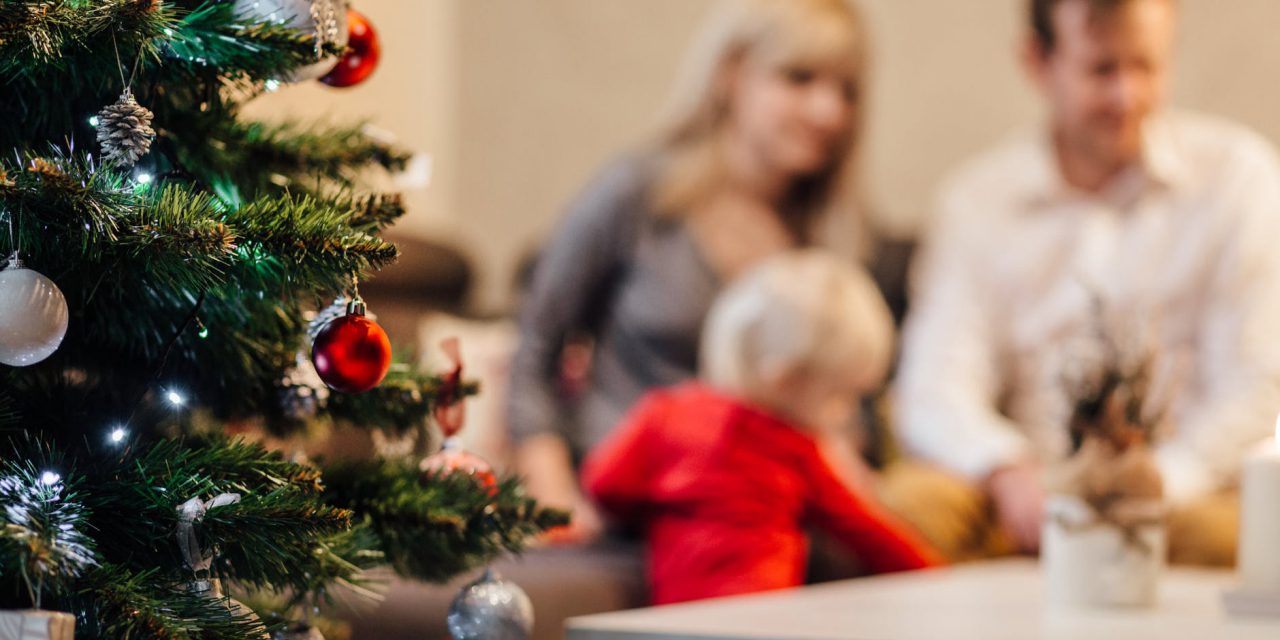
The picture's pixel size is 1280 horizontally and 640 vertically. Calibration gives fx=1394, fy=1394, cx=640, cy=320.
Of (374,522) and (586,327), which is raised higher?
(586,327)

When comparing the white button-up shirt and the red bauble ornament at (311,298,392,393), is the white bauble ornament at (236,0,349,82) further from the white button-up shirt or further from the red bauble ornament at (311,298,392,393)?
the white button-up shirt

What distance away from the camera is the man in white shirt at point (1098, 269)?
1.95 meters

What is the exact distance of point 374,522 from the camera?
868mm

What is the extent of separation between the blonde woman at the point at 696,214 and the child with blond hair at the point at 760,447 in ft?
2.05

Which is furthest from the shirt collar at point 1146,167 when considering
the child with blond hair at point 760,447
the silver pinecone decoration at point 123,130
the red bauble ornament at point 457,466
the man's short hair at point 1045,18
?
the silver pinecone decoration at point 123,130

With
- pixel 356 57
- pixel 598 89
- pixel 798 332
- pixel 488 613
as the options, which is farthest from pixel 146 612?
pixel 598 89

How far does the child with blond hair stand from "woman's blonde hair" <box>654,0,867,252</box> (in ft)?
2.28

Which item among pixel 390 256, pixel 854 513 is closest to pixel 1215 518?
pixel 854 513

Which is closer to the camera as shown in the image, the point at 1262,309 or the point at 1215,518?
the point at 1215,518

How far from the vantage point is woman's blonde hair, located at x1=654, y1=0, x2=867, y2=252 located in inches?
84.1

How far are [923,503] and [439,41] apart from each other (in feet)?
5.11

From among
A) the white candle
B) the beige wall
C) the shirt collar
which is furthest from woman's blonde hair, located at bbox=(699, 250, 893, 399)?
the beige wall

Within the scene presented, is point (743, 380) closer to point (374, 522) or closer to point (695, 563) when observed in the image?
point (695, 563)

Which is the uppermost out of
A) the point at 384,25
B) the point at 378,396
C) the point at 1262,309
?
the point at 384,25
